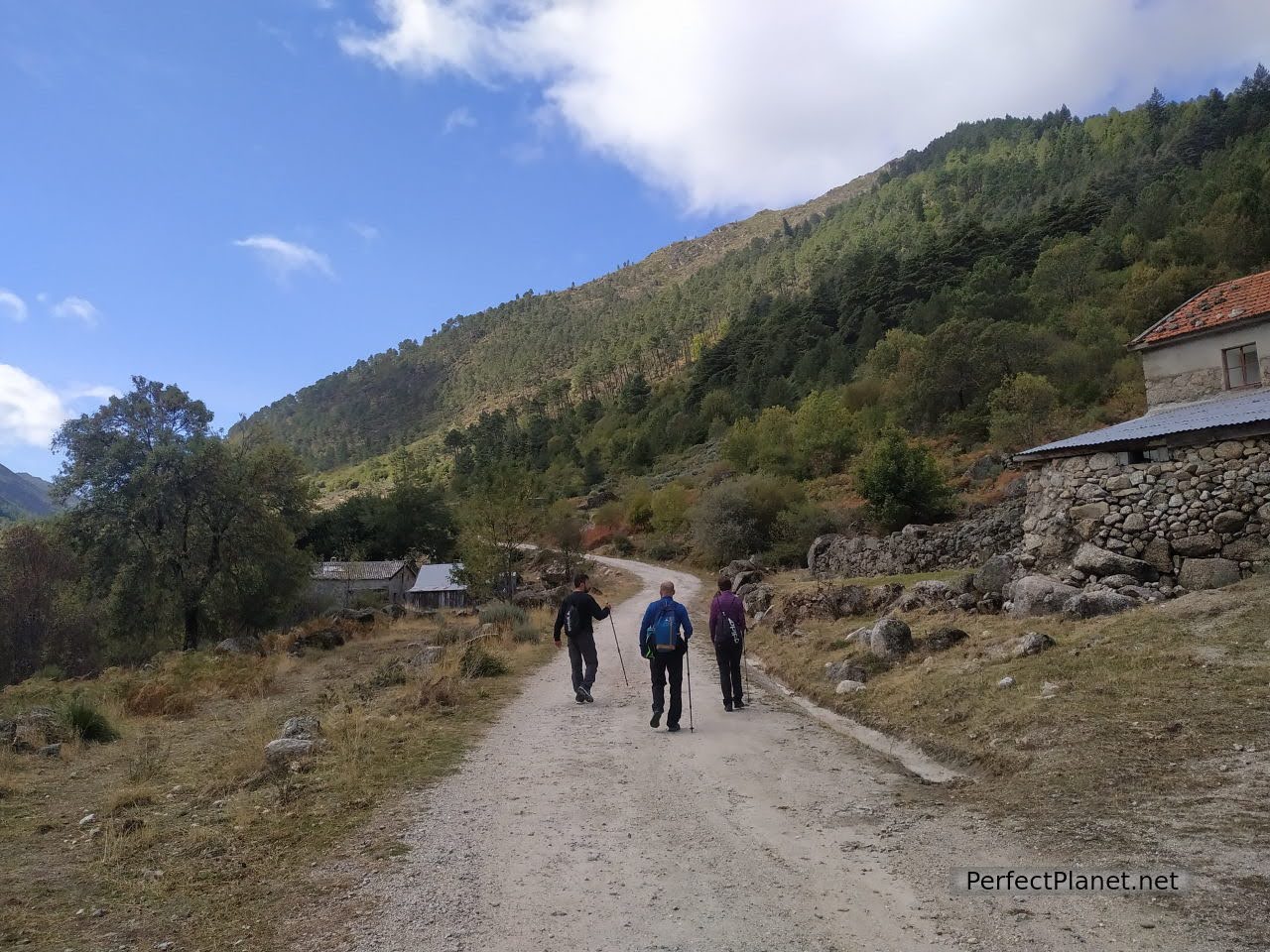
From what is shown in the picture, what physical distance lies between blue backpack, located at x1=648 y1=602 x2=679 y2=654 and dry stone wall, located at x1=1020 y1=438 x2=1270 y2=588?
8.83m

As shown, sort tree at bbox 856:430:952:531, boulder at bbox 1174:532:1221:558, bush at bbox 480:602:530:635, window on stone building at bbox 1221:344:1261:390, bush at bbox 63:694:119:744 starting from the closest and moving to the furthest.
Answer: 1. bush at bbox 63:694:119:744
2. boulder at bbox 1174:532:1221:558
3. window on stone building at bbox 1221:344:1261:390
4. bush at bbox 480:602:530:635
5. tree at bbox 856:430:952:531

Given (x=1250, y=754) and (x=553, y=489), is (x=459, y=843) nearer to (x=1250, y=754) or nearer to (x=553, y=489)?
(x=1250, y=754)

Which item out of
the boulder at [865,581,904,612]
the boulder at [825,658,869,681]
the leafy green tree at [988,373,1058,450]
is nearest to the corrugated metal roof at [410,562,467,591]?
the leafy green tree at [988,373,1058,450]

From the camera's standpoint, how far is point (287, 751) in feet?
26.6

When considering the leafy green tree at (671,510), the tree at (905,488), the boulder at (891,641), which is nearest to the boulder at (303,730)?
the boulder at (891,641)

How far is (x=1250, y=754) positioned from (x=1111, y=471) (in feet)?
31.6

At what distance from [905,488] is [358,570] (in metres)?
39.4

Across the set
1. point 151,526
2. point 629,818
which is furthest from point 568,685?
point 151,526

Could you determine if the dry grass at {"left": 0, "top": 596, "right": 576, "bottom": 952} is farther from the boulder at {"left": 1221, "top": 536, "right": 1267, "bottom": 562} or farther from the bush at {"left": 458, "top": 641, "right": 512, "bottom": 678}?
the boulder at {"left": 1221, "top": 536, "right": 1267, "bottom": 562}

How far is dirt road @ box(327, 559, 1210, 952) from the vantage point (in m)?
3.74

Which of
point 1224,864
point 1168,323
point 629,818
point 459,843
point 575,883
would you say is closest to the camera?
point 1224,864

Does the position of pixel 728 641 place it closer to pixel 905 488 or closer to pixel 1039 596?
pixel 1039 596

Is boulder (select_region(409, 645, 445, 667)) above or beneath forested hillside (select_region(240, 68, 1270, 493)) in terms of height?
beneath

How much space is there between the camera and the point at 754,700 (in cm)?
1065
